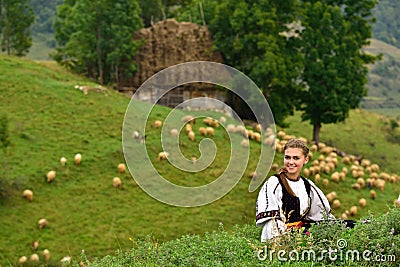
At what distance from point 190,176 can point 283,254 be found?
62.1ft

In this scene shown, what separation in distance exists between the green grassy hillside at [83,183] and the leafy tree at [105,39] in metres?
5.60

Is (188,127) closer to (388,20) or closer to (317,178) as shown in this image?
(317,178)

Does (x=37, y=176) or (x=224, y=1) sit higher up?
(x=224, y=1)

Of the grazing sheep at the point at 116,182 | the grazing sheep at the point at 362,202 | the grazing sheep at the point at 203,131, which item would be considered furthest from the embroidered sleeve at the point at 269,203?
the grazing sheep at the point at 203,131

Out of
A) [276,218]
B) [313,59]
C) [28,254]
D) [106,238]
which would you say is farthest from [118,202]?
[313,59]

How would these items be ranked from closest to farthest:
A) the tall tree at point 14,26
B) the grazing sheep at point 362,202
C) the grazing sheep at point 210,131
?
the grazing sheep at point 362,202, the grazing sheep at point 210,131, the tall tree at point 14,26

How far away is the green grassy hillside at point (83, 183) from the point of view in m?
20.7

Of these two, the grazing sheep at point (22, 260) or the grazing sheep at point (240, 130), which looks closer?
the grazing sheep at point (22, 260)

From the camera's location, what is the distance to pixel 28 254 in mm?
19391

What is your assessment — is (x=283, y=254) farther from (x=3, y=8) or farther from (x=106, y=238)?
(x=3, y=8)

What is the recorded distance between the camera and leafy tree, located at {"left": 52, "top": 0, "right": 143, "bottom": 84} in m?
38.4

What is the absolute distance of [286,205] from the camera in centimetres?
705

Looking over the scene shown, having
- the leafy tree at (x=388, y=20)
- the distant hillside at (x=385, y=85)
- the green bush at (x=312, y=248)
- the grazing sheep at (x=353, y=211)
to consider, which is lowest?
the distant hillside at (x=385, y=85)

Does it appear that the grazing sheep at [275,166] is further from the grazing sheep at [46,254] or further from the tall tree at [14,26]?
the tall tree at [14,26]
